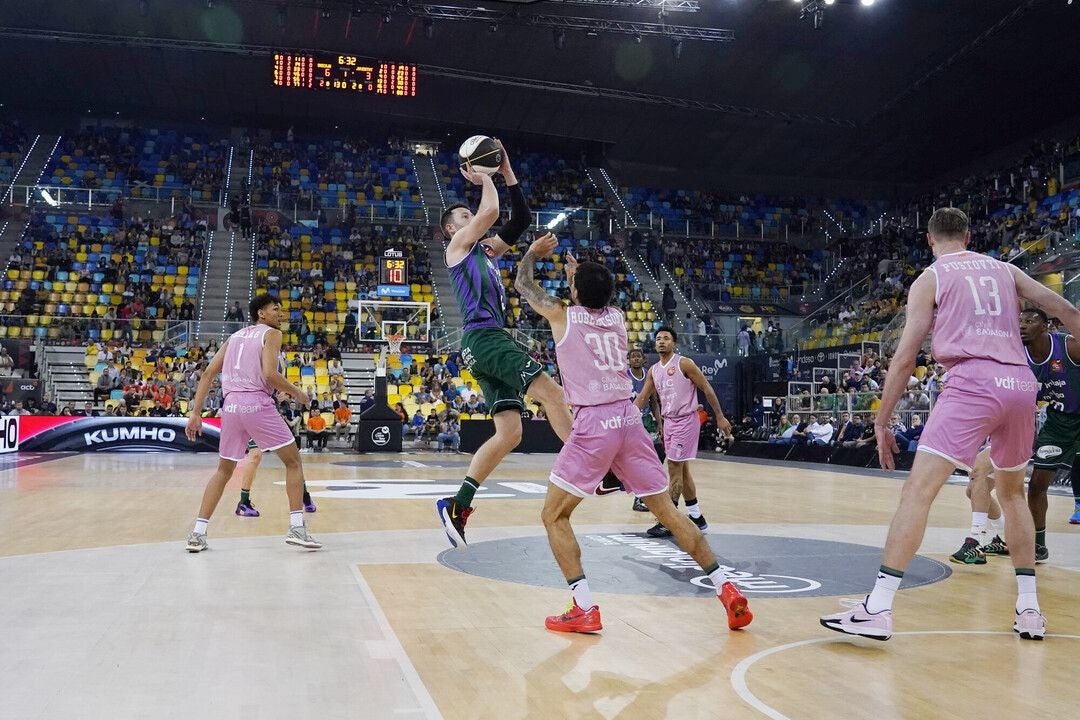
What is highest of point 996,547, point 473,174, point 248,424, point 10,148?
point 10,148

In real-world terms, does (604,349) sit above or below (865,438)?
above

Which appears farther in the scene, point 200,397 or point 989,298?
point 200,397

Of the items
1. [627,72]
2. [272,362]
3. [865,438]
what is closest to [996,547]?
[272,362]

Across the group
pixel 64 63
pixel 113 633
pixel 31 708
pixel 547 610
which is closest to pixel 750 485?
pixel 547 610

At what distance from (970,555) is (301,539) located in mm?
4755

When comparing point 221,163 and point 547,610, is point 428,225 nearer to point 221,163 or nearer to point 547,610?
point 221,163

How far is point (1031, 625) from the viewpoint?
435 cm

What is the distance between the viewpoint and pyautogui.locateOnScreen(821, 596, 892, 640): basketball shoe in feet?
13.6

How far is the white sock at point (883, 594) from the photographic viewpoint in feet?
13.8

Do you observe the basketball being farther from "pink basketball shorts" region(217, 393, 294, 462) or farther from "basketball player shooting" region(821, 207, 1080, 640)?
"pink basketball shorts" region(217, 393, 294, 462)

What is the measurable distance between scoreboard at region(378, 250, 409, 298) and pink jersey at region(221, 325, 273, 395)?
60.9 feet

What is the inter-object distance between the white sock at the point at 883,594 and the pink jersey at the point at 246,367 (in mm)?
4814

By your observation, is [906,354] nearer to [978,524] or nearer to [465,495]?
[465,495]

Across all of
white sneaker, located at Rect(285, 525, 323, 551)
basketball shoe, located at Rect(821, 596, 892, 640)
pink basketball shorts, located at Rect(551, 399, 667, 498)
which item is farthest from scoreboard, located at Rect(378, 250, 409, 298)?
basketball shoe, located at Rect(821, 596, 892, 640)
